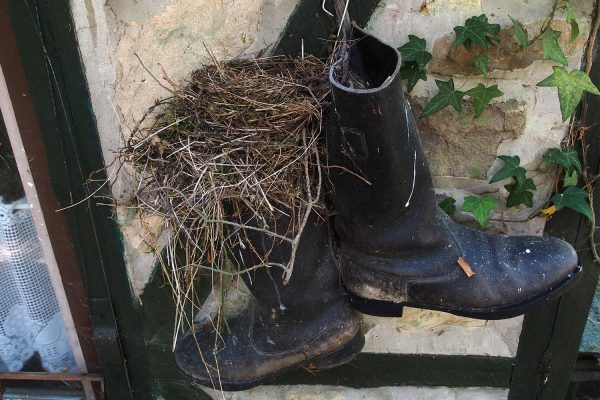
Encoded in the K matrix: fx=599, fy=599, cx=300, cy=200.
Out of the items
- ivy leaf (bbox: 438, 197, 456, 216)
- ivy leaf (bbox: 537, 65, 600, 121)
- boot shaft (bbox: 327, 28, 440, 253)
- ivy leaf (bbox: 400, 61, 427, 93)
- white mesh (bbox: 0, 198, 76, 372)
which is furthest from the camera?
white mesh (bbox: 0, 198, 76, 372)

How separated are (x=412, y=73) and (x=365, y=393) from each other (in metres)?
0.92

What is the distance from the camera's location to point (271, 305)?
1392mm

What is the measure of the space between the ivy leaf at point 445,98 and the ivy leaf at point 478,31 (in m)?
0.10

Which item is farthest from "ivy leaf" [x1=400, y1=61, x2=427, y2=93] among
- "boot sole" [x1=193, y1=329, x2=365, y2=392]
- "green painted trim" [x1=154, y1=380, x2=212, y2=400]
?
"green painted trim" [x1=154, y1=380, x2=212, y2=400]

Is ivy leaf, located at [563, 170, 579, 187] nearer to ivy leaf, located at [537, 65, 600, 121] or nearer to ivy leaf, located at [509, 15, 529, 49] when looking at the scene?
ivy leaf, located at [537, 65, 600, 121]

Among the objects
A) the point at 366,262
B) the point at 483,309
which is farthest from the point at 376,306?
the point at 483,309

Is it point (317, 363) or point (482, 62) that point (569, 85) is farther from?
point (317, 363)

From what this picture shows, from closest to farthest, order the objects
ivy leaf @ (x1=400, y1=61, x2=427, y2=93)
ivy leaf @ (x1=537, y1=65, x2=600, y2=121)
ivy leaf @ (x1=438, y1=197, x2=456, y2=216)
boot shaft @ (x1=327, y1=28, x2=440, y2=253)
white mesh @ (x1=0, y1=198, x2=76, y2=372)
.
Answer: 1. boot shaft @ (x1=327, y1=28, x2=440, y2=253)
2. ivy leaf @ (x1=537, y1=65, x2=600, y2=121)
3. ivy leaf @ (x1=400, y1=61, x2=427, y2=93)
4. ivy leaf @ (x1=438, y1=197, x2=456, y2=216)
5. white mesh @ (x1=0, y1=198, x2=76, y2=372)

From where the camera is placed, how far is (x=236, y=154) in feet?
3.80

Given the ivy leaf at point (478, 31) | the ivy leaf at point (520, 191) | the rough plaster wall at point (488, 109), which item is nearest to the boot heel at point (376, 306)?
the rough plaster wall at point (488, 109)

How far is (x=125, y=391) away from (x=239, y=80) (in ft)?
3.35

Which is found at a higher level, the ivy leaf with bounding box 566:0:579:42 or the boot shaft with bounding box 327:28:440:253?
the ivy leaf with bounding box 566:0:579:42

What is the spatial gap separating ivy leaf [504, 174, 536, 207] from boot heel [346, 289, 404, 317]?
1.19 ft

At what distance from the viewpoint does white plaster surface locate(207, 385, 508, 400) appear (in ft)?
5.53
